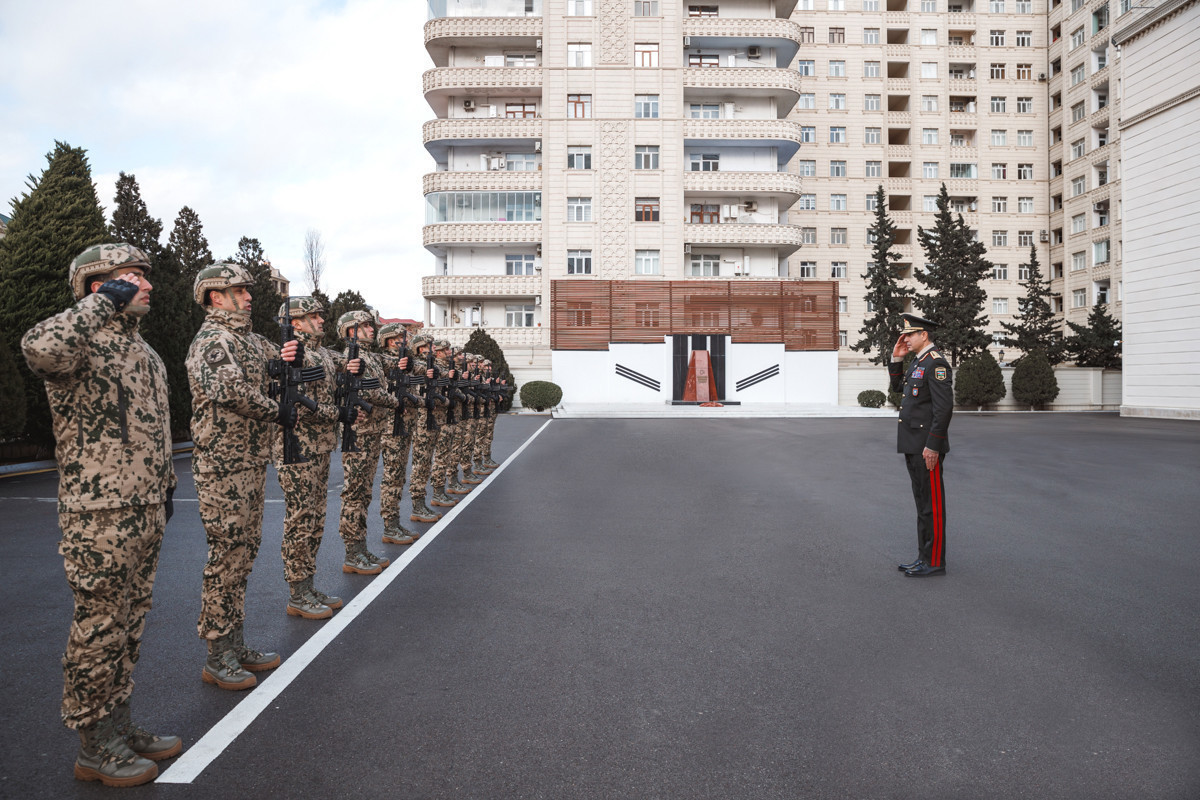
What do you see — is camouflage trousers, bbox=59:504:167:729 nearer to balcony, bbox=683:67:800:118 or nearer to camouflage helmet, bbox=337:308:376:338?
camouflage helmet, bbox=337:308:376:338

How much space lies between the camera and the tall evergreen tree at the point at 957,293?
4262 centimetres

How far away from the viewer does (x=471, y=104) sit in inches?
1783

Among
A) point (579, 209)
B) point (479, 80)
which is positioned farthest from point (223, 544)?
point (479, 80)

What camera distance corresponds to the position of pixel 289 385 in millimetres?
4754

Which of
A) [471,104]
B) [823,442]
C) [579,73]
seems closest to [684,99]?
[579,73]

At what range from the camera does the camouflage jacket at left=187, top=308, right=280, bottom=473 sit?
4.12m

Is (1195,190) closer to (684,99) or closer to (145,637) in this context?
(684,99)

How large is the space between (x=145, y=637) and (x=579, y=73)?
4402 centimetres

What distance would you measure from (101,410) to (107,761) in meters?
1.44

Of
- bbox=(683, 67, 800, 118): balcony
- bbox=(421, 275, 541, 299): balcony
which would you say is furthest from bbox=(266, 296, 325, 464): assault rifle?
bbox=(683, 67, 800, 118): balcony

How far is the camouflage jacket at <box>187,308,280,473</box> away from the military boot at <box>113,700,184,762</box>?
4.18 feet

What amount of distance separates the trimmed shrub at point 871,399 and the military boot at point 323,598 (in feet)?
123

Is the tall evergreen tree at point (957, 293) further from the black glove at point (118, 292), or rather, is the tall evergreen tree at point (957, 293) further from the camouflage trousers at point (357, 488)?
the black glove at point (118, 292)

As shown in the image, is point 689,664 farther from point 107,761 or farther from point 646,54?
point 646,54
